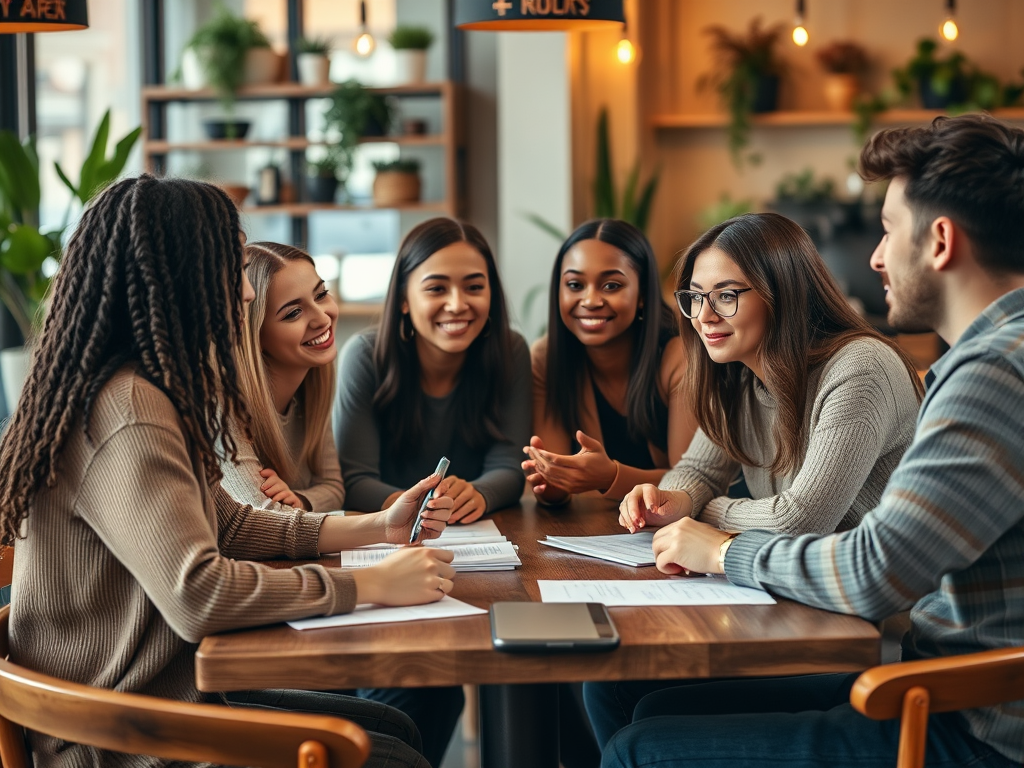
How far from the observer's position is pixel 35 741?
1.45m

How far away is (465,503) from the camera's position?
2.14 meters

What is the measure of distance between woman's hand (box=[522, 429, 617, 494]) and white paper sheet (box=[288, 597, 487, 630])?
665mm

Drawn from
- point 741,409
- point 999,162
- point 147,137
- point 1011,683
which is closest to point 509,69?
point 147,137

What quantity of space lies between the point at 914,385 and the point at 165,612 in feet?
4.25

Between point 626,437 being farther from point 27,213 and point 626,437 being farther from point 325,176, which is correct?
point 325,176

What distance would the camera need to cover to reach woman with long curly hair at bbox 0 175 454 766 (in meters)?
1.37

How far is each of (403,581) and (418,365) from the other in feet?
3.90

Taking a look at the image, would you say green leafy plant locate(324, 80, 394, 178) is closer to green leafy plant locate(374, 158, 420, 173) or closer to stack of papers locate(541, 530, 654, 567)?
green leafy plant locate(374, 158, 420, 173)

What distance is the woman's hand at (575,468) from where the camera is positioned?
219 cm

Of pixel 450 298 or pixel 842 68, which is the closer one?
pixel 450 298

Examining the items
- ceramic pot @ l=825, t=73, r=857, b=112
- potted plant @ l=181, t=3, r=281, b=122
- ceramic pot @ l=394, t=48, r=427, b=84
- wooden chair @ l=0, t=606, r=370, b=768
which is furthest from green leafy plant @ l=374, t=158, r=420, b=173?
wooden chair @ l=0, t=606, r=370, b=768

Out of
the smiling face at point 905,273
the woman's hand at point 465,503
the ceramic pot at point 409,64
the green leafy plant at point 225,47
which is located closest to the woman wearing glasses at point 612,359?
the woman's hand at point 465,503

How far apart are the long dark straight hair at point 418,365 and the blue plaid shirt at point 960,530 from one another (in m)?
1.21

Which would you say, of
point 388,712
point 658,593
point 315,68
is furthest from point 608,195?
point 658,593
